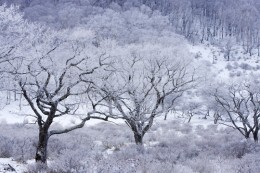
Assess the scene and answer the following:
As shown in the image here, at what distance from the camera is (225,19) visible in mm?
86312

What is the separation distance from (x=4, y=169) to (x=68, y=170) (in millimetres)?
1874

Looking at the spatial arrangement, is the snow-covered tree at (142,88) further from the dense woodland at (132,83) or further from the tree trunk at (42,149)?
the tree trunk at (42,149)

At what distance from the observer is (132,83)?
14656mm

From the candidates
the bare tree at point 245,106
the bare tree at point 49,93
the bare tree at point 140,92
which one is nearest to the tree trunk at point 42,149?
the bare tree at point 49,93

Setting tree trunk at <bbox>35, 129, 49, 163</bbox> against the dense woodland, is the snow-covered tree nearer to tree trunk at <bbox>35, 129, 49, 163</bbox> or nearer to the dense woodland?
the dense woodland

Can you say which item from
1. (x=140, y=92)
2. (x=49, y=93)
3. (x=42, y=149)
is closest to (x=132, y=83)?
(x=140, y=92)

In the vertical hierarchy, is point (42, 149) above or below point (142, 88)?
below

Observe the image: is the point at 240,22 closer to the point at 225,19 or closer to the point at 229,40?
the point at 225,19

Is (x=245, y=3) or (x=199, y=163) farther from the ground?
(x=245, y=3)

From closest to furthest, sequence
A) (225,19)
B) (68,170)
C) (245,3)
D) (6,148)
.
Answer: (68,170) → (6,148) → (225,19) → (245,3)

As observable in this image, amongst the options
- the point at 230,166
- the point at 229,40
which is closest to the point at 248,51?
the point at 229,40

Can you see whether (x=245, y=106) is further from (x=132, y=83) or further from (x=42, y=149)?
(x=42, y=149)

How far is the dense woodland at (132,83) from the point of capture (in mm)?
10453

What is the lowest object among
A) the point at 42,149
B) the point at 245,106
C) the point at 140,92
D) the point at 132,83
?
the point at 42,149
